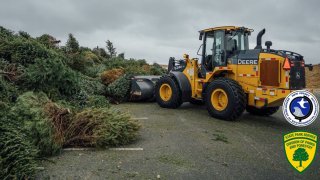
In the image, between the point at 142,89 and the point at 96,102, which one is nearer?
the point at 96,102

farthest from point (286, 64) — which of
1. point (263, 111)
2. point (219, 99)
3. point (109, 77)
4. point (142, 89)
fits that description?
point (109, 77)

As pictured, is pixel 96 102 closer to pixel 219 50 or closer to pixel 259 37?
pixel 219 50

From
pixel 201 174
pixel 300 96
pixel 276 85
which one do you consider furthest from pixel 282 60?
pixel 300 96

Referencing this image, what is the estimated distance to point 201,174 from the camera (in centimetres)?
503

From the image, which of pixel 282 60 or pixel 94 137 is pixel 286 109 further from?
pixel 282 60

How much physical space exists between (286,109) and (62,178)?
3.27 meters

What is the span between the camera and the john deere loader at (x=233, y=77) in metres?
8.43

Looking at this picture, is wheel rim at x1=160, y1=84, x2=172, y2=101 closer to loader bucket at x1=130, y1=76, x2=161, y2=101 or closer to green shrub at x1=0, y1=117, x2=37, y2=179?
loader bucket at x1=130, y1=76, x2=161, y2=101

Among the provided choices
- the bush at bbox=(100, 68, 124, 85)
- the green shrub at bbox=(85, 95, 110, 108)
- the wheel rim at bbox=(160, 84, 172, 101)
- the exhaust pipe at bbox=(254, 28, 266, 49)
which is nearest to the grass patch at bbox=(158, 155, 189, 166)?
the green shrub at bbox=(85, 95, 110, 108)

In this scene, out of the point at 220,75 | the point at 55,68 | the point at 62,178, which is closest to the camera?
the point at 62,178

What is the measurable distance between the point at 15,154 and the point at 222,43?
714 centimetres

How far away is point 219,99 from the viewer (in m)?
9.54

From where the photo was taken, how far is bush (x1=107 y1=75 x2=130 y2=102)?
1250 centimetres

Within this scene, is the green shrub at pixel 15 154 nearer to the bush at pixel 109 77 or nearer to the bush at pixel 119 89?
the bush at pixel 119 89
